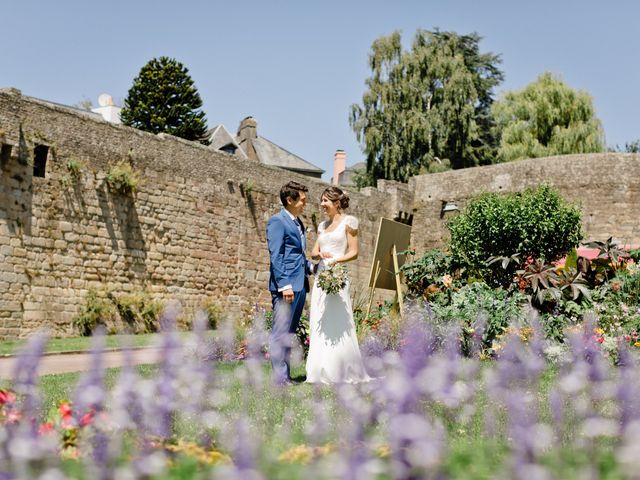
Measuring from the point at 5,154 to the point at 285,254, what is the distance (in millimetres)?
7285

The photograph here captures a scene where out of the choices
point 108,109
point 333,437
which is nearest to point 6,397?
point 333,437

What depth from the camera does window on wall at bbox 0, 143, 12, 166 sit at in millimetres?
12086

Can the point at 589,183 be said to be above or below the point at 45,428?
above

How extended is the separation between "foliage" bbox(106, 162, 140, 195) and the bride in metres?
7.77

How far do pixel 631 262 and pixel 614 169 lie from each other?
8.33 meters

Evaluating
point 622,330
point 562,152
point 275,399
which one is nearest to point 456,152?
point 562,152

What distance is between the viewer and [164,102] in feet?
97.2

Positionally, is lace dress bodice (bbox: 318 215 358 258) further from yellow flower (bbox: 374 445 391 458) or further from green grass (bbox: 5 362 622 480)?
yellow flower (bbox: 374 445 391 458)

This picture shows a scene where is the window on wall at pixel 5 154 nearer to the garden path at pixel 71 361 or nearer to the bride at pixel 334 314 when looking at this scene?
the garden path at pixel 71 361

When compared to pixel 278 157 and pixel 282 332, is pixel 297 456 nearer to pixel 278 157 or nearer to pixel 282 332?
pixel 282 332

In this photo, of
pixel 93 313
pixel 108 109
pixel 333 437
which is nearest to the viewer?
pixel 333 437

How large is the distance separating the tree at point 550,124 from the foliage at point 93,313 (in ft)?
66.1

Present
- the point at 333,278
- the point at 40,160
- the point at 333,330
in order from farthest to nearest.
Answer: the point at 40,160, the point at 333,330, the point at 333,278

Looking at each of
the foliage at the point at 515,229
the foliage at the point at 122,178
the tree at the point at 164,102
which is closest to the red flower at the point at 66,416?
the foliage at the point at 515,229
